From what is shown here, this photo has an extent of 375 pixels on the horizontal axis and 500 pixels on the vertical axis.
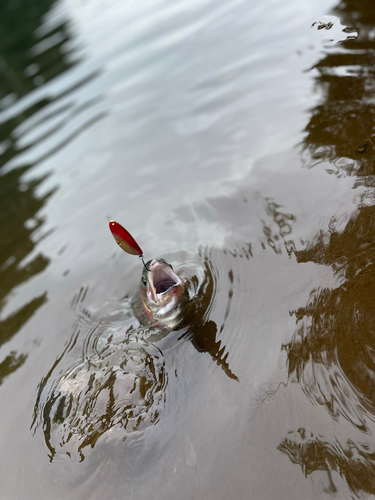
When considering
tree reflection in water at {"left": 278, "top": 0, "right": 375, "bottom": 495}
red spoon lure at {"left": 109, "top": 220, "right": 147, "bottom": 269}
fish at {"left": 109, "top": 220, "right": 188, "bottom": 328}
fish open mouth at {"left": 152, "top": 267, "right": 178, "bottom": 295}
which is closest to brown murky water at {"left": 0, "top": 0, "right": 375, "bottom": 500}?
tree reflection in water at {"left": 278, "top": 0, "right": 375, "bottom": 495}

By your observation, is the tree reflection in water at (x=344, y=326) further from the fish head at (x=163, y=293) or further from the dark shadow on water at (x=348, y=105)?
the fish head at (x=163, y=293)

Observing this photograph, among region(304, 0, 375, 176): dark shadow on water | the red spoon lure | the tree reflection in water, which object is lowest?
the tree reflection in water

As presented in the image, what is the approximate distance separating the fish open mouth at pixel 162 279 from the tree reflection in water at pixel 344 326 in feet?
3.51

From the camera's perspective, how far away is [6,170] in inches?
306

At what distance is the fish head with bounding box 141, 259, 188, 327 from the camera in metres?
3.33

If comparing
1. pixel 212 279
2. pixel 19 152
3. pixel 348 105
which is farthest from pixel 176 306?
pixel 19 152

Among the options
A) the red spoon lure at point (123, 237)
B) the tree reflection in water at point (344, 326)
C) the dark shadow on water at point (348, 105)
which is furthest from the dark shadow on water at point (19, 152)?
the dark shadow on water at point (348, 105)

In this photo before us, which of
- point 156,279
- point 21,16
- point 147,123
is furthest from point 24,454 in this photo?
point 21,16

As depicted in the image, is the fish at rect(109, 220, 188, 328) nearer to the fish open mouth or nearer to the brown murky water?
the fish open mouth

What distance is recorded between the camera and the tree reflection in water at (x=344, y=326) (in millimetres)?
2244

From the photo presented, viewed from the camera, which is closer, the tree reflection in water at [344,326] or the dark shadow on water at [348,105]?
the tree reflection in water at [344,326]

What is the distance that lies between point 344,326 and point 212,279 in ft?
4.52

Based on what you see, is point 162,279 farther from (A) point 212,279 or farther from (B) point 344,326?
(B) point 344,326

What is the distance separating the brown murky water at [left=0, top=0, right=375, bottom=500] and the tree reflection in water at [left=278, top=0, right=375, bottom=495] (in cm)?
1
